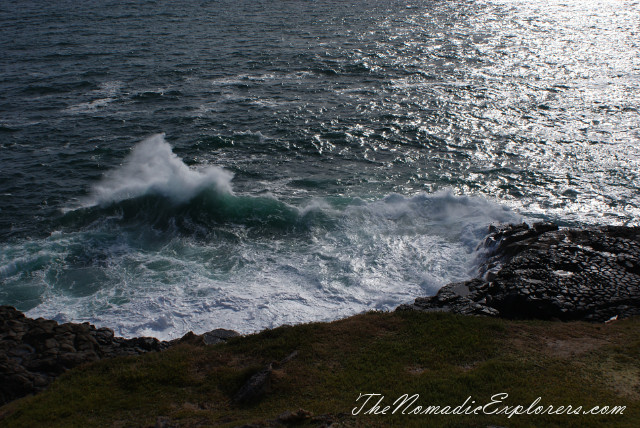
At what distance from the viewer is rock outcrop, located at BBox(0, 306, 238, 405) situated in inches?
819

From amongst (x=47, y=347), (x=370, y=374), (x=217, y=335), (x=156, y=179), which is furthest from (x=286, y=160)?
(x=370, y=374)

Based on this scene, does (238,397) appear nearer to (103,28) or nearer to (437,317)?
(437,317)

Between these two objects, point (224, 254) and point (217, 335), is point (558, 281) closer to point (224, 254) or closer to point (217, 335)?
point (217, 335)

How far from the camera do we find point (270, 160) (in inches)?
1729

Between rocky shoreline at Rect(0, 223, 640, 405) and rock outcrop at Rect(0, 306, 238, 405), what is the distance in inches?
1.4

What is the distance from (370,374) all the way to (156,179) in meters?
26.6

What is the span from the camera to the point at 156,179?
40281 millimetres

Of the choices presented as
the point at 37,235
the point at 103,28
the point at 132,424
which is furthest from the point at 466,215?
the point at 103,28

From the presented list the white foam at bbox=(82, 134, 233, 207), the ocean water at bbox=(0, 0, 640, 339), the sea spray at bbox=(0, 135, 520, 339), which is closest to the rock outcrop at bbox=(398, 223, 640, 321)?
the sea spray at bbox=(0, 135, 520, 339)

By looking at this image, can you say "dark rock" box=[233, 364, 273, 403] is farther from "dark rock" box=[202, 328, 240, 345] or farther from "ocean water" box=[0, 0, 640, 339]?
"ocean water" box=[0, 0, 640, 339]

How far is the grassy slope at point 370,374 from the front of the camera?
1756 cm

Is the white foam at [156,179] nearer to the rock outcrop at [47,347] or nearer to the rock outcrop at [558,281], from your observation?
the rock outcrop at [47,347]

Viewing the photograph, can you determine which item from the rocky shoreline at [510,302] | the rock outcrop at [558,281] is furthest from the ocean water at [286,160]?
the rock outcrop at [558,281]

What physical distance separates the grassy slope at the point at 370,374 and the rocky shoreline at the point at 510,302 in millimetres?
1423
